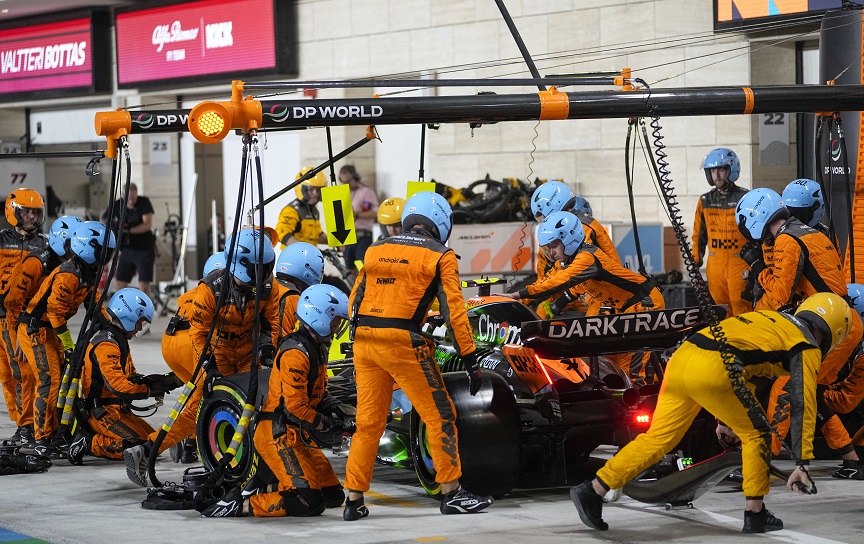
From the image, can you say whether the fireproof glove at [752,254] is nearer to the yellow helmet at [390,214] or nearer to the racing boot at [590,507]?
the yellow helmet at [390,214]

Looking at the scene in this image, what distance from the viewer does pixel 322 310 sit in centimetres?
775

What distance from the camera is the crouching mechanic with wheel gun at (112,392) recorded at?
9519 mm

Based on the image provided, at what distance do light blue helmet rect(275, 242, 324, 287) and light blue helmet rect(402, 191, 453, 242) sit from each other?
126cm

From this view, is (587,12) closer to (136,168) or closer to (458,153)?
(458,153)

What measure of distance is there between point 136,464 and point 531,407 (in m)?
2.53

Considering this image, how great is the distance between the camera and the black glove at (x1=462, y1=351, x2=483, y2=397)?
7.56 m

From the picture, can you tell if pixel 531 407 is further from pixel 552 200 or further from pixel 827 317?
pixel 552 200

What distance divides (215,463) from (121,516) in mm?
921

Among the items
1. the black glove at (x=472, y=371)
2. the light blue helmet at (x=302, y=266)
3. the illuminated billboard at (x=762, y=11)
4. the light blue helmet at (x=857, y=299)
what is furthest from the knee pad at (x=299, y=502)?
the illuminated billboard at (x=762, y=11)

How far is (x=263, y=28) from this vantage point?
71.9ft

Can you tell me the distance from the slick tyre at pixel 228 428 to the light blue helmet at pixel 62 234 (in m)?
2.45

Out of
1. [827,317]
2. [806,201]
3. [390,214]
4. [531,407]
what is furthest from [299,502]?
[806,201]

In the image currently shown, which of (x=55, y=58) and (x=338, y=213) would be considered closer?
(x=338, y=213)

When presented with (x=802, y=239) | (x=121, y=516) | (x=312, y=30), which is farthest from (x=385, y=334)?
(x=312, y=30)
